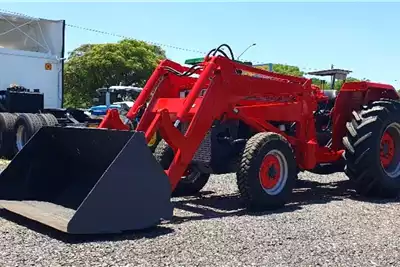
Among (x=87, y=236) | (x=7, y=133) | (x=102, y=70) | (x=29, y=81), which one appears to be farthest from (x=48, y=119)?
(x=102, y=70)

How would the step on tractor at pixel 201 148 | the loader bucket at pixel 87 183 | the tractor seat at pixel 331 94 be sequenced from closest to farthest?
the loader bucket at pixel 87 183 < the step on tractor at pixel 201 148 < the tractor seat at pixel 331 94

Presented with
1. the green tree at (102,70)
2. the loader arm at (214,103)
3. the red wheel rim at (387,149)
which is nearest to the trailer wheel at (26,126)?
the loader arm at (214,103)

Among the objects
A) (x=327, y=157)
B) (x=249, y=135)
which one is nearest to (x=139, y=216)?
(x=249, y=135)

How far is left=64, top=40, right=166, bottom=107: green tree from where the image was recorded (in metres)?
46.5

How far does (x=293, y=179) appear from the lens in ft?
25.5

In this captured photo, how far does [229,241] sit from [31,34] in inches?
474

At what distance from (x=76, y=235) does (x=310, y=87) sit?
4.77m

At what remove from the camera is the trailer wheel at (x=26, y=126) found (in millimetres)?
13391

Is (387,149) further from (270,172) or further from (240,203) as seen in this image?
(240,203)

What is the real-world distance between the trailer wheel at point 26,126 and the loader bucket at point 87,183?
644 cm

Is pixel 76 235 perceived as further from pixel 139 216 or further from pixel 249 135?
pixel 249 135

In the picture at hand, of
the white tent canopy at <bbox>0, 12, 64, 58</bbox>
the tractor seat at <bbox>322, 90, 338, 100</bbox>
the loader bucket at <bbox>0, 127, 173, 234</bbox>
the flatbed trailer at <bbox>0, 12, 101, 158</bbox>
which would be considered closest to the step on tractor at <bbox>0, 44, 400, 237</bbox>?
the loader bucket at <bbox>0, 127, 173, 234</bbox>

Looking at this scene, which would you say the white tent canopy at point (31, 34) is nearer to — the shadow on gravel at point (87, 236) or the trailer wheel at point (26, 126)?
the trailer wheel at point (26, 126)

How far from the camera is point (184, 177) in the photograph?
8.51 metres
